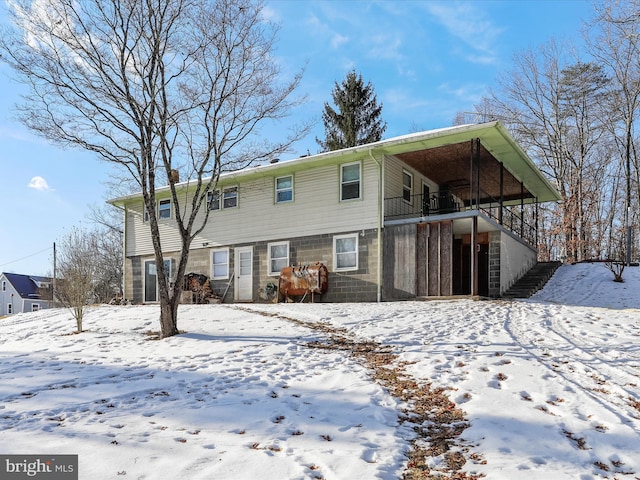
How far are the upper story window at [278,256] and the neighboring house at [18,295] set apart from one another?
131 feet

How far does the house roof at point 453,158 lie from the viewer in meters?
13.7

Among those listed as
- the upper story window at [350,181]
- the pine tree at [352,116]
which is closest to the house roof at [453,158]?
the upper story window at [350,181]

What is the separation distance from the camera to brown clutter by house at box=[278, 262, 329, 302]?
15438 mm

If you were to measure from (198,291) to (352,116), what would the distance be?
63.5ft

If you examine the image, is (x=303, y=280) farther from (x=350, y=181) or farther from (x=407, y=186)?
(x=407, y=186)

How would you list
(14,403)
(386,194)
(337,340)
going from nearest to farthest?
(14,403)
(337,340)
(386,194)

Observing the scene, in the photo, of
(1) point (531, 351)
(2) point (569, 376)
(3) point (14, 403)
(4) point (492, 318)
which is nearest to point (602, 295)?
(4) point (492, 318)

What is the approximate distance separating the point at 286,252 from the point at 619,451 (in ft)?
44.5

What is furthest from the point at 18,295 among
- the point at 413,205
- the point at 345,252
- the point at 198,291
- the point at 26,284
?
the point at 413,205

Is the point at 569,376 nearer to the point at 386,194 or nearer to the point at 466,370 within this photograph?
the point at 466,370

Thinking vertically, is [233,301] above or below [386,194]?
below

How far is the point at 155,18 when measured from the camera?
1027 cm

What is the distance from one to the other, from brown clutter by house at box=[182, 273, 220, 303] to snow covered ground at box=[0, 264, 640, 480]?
25.4 feet

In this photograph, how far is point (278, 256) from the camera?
55.9ft
